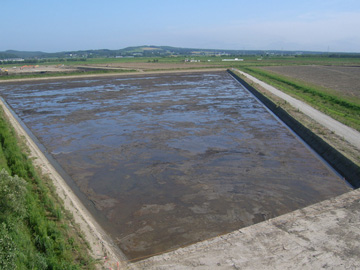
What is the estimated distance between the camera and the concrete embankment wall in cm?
1394

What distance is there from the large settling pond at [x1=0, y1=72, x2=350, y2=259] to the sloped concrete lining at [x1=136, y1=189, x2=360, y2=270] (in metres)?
0.82

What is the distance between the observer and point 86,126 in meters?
23.3

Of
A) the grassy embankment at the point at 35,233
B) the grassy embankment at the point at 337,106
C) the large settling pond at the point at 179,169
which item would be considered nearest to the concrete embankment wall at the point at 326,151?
the large settling pond at the point at 179,169

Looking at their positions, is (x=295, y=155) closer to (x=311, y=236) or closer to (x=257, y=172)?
(x=257, y=172)

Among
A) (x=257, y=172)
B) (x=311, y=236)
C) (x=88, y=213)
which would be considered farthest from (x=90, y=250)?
(x=257, y=172)

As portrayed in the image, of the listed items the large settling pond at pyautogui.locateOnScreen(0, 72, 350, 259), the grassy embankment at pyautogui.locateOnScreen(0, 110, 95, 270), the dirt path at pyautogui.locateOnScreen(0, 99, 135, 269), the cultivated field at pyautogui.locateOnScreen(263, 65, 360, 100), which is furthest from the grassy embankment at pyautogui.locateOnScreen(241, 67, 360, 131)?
the grassy embankment at pyautogui.locateOnScreen(0, 110, 95, 270)

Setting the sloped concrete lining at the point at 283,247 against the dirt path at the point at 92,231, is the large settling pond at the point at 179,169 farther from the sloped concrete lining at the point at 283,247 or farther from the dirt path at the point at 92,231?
the sloped concrete lining at the point at 283,247

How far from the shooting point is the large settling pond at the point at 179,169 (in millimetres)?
10500

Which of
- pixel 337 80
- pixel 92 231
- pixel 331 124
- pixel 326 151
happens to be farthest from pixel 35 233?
pixel 337 80

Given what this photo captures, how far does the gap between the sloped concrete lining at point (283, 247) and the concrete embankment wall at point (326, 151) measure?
405 cm

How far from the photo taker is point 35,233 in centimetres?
834

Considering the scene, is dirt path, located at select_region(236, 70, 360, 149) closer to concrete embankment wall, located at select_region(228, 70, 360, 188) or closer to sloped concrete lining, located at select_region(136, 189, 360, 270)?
concrete embankment wall, located at select_region(228, 70, 360, 188)

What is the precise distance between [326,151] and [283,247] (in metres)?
10.2

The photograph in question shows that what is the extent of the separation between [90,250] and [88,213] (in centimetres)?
292
